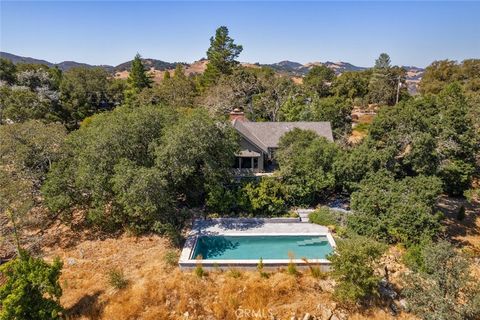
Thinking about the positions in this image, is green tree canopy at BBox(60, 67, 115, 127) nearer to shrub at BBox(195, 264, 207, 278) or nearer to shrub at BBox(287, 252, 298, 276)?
shrub at BBox(195, 264, 207, 278)

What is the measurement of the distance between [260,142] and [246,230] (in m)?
13.4

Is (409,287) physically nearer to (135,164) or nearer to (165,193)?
(165,193)

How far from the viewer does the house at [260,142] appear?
31944 mm

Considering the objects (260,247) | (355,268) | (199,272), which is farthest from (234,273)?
(355,268)

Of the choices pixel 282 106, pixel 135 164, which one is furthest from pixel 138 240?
pixel 282 106

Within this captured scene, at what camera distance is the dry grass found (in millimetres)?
16438

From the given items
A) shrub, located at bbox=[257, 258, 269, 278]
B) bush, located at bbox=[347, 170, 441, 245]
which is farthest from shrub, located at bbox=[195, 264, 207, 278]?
bush, located at bbox=[347, 170, 441, 245]

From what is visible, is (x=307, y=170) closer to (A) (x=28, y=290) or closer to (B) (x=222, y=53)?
(A) (x=28, y=290)

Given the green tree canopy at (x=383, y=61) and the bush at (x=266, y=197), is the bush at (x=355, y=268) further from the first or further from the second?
the green tree canopy at (x=383, y=61)

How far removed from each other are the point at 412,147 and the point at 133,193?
22696 mm

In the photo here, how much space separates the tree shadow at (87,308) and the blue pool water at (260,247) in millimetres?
6290

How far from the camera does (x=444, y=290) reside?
1459cm

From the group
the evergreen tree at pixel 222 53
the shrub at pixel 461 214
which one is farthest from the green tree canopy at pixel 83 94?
the shrub at pixel 461 214

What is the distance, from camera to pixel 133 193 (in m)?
20.2
